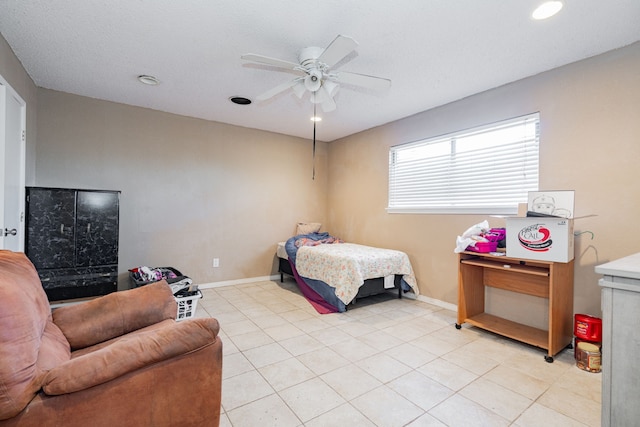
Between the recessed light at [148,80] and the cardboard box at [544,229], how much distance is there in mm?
3609

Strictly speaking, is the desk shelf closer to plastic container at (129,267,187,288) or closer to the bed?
the bed

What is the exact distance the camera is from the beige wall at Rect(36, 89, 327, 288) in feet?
11.3

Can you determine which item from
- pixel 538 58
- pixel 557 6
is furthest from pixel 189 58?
pixel 538 58

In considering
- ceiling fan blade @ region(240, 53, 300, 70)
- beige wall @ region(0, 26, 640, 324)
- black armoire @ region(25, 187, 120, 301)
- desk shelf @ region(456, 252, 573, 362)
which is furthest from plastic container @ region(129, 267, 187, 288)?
desk shelf @ region(456, 252, 573, 362)

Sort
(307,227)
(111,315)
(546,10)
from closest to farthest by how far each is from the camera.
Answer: (111,315) < (546,10) < (307,227)

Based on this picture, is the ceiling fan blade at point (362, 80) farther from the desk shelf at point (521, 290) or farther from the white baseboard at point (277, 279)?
the white baseboard at point (277, 279)

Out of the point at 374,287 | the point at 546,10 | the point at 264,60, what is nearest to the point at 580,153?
the point at 546,10

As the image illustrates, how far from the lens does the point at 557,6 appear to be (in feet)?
6.03

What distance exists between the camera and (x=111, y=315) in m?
1.63

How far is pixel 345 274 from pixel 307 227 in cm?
193

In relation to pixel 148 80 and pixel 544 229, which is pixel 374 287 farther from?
pixel 148 80

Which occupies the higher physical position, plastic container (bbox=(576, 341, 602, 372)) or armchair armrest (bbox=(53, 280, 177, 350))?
armchair armrest (bbox=(53, 280, 177, 350))

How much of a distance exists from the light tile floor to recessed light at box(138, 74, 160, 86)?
2.51 metres

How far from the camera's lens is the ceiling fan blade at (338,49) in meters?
1.78
